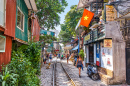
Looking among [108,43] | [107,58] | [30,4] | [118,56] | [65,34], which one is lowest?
[107,58]

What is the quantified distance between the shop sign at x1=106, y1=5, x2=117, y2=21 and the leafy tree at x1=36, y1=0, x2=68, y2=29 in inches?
355

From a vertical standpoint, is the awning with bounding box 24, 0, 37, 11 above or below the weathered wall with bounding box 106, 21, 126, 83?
above

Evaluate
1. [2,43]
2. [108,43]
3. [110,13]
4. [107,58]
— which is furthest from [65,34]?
[2,43]

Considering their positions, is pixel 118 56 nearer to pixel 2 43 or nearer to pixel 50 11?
pixel 2 43

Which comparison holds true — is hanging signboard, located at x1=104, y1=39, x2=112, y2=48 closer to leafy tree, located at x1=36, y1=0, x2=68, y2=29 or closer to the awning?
the awning

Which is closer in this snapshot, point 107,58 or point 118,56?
point 118,56

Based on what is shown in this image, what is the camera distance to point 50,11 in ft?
56.3

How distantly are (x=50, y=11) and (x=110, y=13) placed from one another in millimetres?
9753

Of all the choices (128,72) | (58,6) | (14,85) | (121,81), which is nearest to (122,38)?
(128,72)

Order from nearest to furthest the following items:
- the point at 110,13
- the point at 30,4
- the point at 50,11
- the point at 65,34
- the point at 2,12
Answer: the point at 2,12, the point at 110,13, the point at 30,4, the point at 50,11, the point at 65,34

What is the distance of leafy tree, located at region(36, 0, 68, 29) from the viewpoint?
16.3 meters

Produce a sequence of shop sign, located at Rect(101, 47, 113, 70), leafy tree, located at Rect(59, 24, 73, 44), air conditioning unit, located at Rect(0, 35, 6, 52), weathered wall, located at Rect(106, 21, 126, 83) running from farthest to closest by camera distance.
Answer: leafy tree, located at Rect(59, 24, 73, 44) < shop sign, located at Rect(101, 47, 113, 70) < weathered wall, located at Rect(106, 21, 126, 83) < air conditioning unit, located at Rect(0, 35, 6, 52)

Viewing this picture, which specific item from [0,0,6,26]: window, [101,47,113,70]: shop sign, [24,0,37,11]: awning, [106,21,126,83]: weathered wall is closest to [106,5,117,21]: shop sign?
[106,21,126,83]: weathered wall

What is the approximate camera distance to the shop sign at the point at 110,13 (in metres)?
9.10
